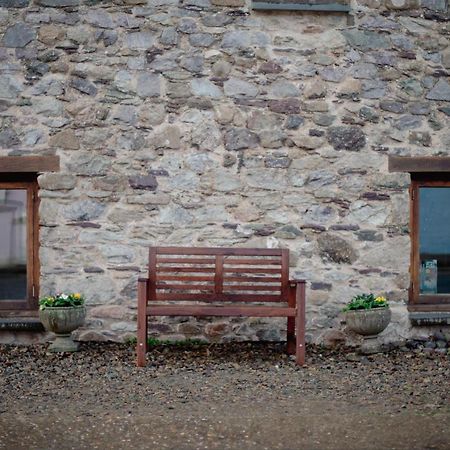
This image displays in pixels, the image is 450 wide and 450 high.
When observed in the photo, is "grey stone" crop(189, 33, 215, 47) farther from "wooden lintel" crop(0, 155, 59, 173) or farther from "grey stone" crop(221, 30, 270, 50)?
"wooden lintel" crop(0, 155, 59, 173)

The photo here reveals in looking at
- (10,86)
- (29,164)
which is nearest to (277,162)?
(29,164)

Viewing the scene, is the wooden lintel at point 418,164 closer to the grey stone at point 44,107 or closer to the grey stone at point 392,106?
the grey stone at point 392,106

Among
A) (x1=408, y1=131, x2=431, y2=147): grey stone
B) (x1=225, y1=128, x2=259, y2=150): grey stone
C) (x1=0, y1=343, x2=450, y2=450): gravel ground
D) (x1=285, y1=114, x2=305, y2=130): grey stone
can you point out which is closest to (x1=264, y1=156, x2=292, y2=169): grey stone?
(x1=225, y1=128, x2=259, y2=150): grey stone

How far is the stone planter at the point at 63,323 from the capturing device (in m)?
6.15

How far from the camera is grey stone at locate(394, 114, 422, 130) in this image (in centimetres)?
677

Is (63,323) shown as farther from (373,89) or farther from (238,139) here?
(373,89)

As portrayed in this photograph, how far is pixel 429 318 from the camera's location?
6.74 metres

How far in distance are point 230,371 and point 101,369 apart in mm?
1030

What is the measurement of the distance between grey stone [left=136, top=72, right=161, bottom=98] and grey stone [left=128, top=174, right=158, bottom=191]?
76cm

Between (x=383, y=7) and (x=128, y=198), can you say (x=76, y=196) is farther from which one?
(x=383, y=7)

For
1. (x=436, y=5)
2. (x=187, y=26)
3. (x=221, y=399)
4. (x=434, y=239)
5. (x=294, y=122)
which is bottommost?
(x=221, y=399)

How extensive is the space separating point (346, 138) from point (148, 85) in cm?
191

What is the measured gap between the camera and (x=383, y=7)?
6.81 meters

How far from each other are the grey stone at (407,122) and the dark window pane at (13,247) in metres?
3.62
